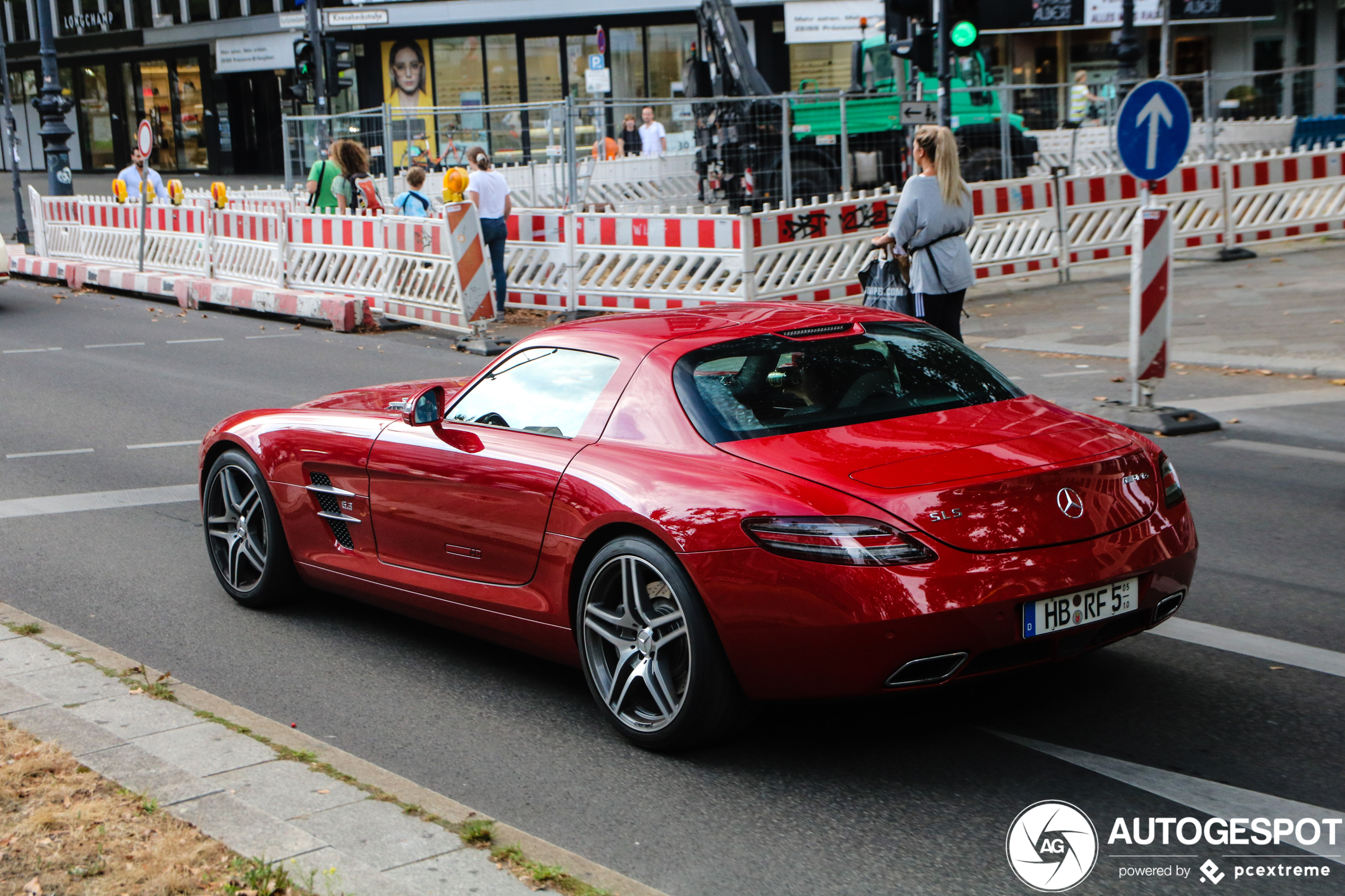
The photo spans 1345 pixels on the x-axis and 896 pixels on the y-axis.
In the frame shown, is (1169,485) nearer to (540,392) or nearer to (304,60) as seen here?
(540,392)

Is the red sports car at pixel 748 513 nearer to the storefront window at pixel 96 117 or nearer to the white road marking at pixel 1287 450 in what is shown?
the white road marking at pixel 1287 450

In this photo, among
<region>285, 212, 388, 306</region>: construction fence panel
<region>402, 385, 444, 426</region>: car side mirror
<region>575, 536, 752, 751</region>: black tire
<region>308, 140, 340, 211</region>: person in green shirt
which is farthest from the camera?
<region>308, 140, 340, 211</region>: person in green shirt

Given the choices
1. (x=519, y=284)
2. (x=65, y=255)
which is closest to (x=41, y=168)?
(x=65, y=255)

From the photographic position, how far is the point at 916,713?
177 inches

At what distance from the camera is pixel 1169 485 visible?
4426 millimetres

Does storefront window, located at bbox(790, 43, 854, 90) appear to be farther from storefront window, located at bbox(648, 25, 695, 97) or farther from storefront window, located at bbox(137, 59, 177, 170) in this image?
storefront window, located at bbox(137, 59, 177, 170)

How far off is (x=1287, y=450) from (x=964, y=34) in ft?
32.5

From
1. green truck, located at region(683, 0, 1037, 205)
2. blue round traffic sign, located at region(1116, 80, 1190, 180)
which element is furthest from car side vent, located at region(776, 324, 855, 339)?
green truck, located at region(683, 0, 1037, 205)

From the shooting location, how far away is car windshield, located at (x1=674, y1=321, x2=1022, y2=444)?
4426 mm

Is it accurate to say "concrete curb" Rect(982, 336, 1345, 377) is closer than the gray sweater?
No

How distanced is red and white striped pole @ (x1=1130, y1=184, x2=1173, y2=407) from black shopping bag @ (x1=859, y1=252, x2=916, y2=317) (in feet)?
4.80

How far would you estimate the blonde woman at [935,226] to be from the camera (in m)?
9.28

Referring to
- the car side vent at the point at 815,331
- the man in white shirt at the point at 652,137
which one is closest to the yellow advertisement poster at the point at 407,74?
the man in white shirt at the point at 652,137

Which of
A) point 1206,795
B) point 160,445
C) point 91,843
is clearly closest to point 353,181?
point 160,445
